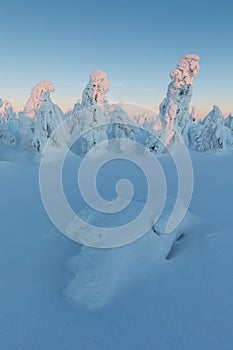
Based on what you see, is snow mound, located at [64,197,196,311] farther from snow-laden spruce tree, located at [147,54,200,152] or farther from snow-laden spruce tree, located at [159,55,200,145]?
snow-laden spruce tree, located at [159,55,200,145]

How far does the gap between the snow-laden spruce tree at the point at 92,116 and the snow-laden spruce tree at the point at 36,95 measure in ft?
18.6

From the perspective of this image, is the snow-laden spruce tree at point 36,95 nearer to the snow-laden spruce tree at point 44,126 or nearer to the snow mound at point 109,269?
the snow-laden spruce tree at point 44,126

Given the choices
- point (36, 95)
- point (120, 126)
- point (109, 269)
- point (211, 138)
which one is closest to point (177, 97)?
point (211, 138)

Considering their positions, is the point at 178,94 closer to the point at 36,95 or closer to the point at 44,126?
the point at 44,126

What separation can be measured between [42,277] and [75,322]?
4.67 ft

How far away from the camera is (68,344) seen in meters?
3.06

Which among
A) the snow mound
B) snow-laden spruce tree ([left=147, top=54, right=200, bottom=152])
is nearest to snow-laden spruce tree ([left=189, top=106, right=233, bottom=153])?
snow-laden spruce tree ([left=147, top=54, right=200, bottom=152])

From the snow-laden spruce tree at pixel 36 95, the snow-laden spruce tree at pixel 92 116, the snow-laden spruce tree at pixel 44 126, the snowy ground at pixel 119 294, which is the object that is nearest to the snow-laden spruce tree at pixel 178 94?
the snow-laden spruce tree at pixel 92 116

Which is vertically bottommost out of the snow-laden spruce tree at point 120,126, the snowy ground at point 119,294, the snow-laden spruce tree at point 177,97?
the snowy ground at point 119,294

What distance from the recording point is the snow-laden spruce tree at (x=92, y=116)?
2021 centimetres

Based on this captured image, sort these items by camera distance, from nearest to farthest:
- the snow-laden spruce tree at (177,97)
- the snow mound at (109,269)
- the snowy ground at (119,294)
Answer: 1. the snowy ground at (119,294)
2. the snow mound at (109,269)
3. the snow-laden spruce tree at (177,97)

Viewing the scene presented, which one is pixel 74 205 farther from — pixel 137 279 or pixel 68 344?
pixel 68 344

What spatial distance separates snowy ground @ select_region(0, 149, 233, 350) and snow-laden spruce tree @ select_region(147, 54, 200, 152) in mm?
17150

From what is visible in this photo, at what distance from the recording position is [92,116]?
20500 mm
